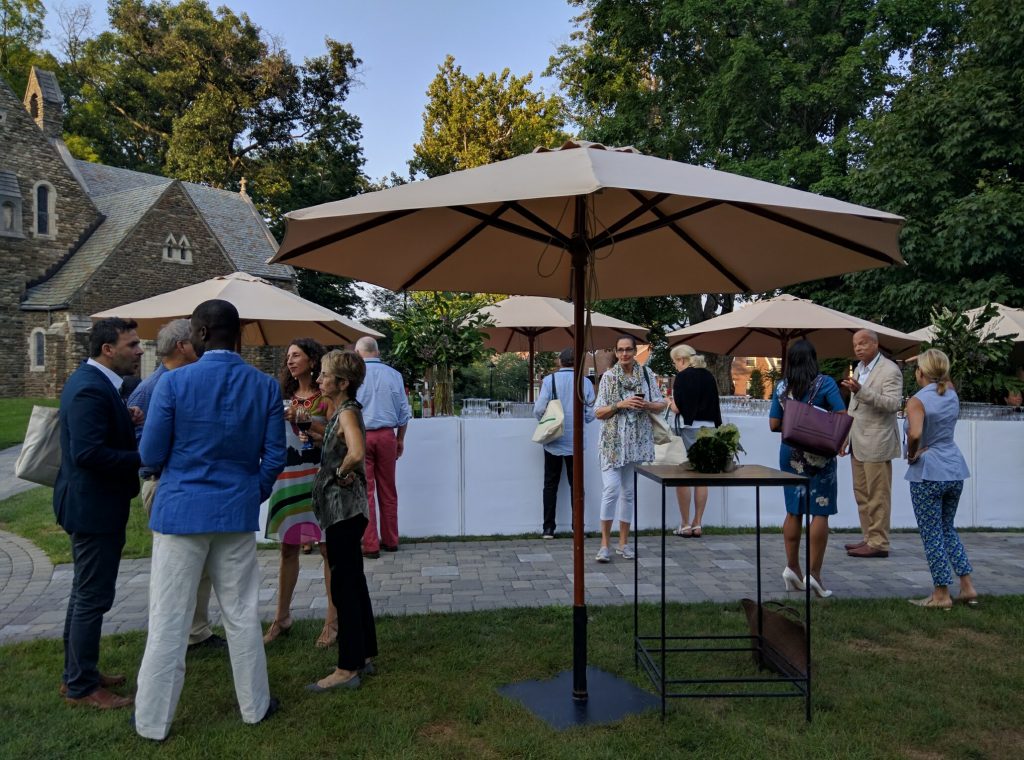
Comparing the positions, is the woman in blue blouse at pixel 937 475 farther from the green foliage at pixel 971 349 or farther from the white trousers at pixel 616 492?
the green foliage at pixel 971 349

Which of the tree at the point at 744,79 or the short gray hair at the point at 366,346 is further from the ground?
the tree at the point at 744,79

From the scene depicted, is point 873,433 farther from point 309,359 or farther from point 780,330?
point 309,359

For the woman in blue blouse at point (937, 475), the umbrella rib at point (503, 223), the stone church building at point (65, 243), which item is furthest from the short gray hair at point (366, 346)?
the stone church building at point (65, 243)

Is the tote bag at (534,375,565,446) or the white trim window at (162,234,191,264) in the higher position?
the white trim window at (162,234,191,264)

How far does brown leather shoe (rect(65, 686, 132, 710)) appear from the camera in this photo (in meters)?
3.75

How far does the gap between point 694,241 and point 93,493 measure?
12.1 ft

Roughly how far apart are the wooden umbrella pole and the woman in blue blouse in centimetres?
304

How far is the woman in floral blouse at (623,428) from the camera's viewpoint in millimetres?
6863

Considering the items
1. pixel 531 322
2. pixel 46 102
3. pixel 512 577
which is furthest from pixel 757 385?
pixel 46 102

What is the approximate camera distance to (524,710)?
12.2ft

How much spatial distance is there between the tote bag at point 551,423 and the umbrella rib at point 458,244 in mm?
3114

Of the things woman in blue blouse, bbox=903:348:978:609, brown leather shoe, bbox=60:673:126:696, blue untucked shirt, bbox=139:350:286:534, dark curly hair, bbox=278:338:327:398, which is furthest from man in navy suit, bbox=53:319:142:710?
woman in blue blouse, bbox=903:348:978:609

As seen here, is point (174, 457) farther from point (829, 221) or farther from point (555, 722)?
point (829, 221)

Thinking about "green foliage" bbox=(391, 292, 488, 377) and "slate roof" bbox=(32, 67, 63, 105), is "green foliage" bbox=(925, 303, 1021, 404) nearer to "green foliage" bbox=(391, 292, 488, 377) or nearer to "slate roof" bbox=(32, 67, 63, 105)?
"green foliage" bbox=(391, 292, 488, 377)
